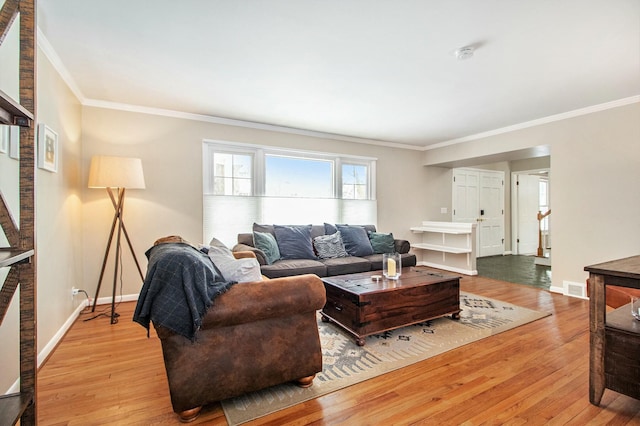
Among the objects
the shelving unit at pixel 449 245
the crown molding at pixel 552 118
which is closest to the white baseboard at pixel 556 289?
the shelving unit at pixel 449 245

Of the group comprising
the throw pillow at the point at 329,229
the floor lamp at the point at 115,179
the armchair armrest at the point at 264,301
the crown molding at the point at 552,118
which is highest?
the crown molding at the point at 552,118

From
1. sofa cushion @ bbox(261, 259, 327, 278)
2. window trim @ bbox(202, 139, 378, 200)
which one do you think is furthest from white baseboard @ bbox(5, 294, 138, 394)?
sofa cushion @ bbox(261, 259, 327, 278)

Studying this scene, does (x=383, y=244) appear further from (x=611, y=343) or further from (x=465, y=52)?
(x=611, y=343)

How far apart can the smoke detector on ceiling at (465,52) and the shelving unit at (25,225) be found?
263cm

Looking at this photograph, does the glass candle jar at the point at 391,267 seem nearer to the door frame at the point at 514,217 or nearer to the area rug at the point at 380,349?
the area rug at the point at 380,349

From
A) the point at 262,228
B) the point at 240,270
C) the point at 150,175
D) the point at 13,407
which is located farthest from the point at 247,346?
the point at 150,175

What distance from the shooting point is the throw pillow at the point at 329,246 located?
412 cm

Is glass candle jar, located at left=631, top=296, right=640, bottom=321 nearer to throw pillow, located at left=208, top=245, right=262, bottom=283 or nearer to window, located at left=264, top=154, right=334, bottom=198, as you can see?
throw pillow, located at left=208, top=245, right=262, bottom=283

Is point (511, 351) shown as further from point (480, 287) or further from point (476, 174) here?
point (476, 174)

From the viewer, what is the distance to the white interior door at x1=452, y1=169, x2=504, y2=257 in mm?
6672

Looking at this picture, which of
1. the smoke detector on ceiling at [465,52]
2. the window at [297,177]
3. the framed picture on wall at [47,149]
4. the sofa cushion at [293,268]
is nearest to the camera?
the framed picture on wall at [47,149]

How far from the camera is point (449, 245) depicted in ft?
18.2

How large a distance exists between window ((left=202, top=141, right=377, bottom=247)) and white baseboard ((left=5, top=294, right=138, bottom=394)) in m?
1.19

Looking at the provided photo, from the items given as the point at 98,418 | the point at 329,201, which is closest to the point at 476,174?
the point at 329,201
